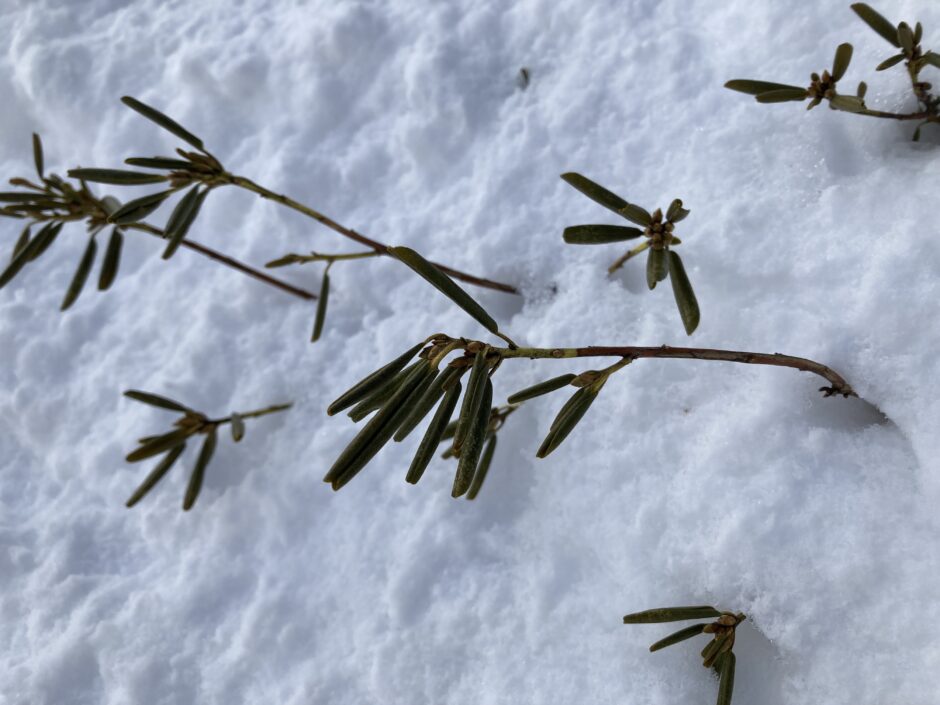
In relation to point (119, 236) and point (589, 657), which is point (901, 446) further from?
point (119, 236)

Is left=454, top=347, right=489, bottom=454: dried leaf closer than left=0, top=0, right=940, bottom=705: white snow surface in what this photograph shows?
Yes

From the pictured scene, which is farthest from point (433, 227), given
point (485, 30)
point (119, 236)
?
point (119, 236)

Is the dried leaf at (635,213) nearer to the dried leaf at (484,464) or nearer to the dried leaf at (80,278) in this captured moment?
the dried leaf at (484,464)

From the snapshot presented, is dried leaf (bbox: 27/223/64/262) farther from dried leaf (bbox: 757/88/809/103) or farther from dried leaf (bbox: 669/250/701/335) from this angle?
dried leaf (bbox: 757/88/809/103)

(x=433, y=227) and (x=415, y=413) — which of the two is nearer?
(x=415, y=413)

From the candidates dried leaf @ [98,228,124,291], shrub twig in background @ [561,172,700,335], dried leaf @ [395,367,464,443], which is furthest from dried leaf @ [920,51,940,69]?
dried leaf @ [98,228,124,291]

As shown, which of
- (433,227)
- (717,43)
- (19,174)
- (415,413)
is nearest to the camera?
(415,413)

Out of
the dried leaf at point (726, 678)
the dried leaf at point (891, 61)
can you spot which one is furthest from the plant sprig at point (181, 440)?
the dried leaf at point (891, 61)

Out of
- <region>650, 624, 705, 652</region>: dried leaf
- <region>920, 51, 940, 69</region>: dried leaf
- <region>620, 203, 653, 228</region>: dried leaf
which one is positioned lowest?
<region>650, 624, 705, 652</region>: dried leaf
